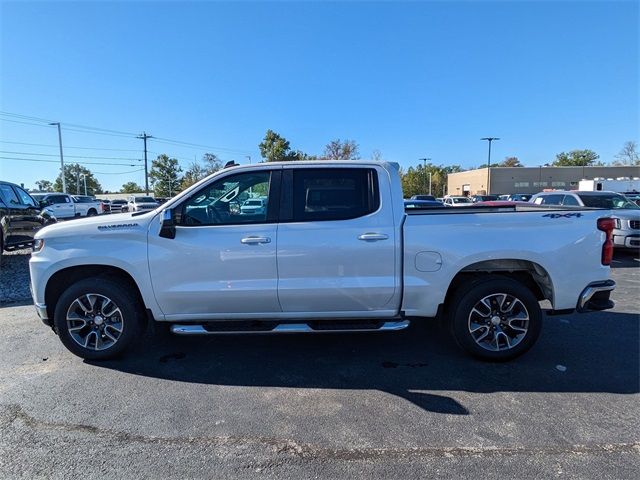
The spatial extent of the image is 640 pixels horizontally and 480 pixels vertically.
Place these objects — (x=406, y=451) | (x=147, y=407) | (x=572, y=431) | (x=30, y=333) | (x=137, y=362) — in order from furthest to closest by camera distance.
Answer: (x=30, y=333) < (x=137, y=362) < (x=147, y=407) < (x=572, y=431) < (x=406, y=451)

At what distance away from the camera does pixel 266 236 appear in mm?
3922

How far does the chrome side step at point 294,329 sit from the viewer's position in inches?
154

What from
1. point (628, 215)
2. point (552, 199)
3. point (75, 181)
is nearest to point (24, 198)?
point (628, 215)

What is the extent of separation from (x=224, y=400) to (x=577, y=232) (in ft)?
11.8

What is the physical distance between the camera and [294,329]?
12.8 ft

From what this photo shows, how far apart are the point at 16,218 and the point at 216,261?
849 cm

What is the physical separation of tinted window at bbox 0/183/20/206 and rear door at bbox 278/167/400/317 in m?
8.87

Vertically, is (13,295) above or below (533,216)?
below

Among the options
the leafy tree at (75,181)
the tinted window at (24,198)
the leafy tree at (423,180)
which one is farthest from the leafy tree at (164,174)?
the tinted window at (24,198)

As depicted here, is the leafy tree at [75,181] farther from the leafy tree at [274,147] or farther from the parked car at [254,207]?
the parked car at [254,207]

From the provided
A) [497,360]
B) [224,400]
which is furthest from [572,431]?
[224,400]

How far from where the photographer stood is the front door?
393 cm

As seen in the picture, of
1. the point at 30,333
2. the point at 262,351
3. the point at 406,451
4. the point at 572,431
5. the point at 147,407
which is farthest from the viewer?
the point at 30,333

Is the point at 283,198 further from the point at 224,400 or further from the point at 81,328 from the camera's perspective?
the point at 81,328
